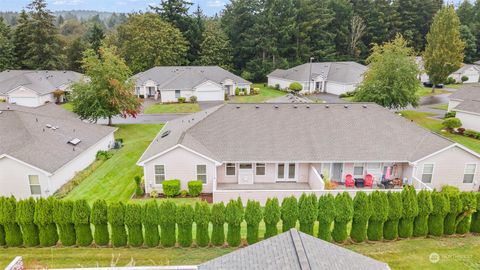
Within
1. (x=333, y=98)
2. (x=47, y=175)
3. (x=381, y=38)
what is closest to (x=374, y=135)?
(x=47, y=175)

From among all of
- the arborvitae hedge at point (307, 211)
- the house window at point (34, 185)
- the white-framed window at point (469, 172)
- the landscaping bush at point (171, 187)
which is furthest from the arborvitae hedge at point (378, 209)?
the house window at point (34, 185)

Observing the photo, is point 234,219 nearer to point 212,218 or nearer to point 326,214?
point 212,218

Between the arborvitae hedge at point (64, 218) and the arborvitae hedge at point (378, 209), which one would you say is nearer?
the arborvitae hedge at point (64, 218)

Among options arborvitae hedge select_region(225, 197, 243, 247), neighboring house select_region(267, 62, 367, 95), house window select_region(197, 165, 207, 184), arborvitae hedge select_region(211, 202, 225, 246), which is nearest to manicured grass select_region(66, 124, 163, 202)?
house window select_region(197, 165, 207, 184)

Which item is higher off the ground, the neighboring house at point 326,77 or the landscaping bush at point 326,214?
the neighboring house at point 326,77

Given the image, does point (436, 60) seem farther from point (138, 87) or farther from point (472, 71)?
point (138, 87)

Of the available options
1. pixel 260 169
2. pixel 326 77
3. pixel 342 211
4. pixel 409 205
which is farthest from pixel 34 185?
pixel 326 77

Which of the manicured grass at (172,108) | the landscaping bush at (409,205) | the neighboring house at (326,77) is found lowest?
the manicured grass at (172,108)

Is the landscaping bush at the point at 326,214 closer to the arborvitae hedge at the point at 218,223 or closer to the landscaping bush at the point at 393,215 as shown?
the landscaping bush at the point at 393,215
